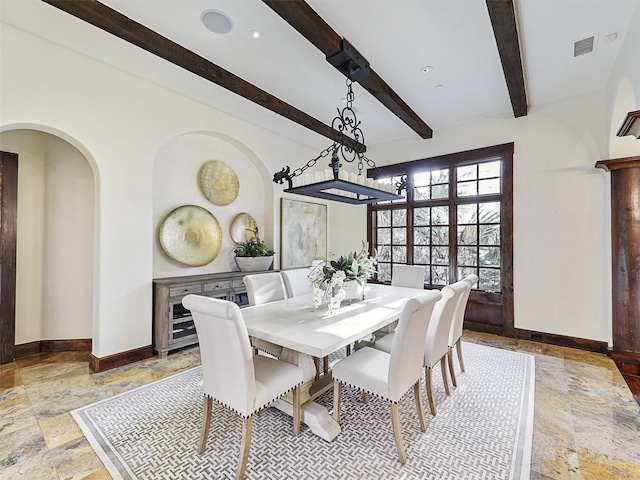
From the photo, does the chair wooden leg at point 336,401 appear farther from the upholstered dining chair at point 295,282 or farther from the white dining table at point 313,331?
the upholstered dining chair at point 295,282

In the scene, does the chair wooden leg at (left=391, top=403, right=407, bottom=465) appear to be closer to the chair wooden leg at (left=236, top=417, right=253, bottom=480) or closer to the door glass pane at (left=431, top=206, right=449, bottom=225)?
the chair wooden leg at (left=236, top=417, right=253, bottom=480)

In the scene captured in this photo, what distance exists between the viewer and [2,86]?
2.42 m

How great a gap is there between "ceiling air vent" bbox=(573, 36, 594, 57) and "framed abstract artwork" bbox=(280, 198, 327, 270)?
396 centimetres

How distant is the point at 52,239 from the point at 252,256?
2.36 meters

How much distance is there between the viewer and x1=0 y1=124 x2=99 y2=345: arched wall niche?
3316 mm

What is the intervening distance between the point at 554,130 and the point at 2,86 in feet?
19.4

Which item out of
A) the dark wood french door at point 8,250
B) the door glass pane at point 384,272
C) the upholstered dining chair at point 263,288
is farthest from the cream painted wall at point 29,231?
the door glass pane at point 384,272

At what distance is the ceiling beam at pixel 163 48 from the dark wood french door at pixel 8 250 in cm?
194

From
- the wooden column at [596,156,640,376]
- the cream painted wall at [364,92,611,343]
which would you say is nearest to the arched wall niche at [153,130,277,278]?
the cream painted wall at [364,92,611,343]

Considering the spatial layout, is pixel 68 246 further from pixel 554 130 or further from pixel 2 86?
pixel 554 130

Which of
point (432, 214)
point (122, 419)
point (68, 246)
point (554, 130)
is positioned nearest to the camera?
point (122, 419)

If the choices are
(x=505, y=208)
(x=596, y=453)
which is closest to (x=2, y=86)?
(x=596, y=453)

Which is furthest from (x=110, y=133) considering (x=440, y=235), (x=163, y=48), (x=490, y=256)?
(x=490, y=256)

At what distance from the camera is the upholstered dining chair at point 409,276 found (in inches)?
153
